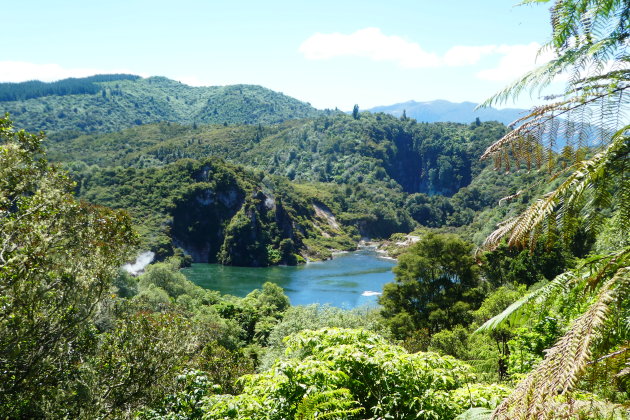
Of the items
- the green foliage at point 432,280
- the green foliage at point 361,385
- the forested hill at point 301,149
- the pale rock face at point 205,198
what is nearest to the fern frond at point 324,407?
the green foliage at point 361,385

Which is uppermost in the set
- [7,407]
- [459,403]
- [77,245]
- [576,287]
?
[576,287]

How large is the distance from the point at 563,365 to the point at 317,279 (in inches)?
2864

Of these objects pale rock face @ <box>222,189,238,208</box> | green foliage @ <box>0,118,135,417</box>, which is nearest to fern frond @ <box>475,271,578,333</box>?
green foliage @ <box>0,118,135,417</box>

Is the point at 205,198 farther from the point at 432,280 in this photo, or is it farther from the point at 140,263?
the point at 432,280

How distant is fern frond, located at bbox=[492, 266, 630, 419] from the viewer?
1659mm

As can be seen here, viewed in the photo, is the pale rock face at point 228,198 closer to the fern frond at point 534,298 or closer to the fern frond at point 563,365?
the fern frond at point 534,298

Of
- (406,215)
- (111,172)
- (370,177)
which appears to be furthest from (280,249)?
(370,177)

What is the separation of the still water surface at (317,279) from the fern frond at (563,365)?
1926 inches

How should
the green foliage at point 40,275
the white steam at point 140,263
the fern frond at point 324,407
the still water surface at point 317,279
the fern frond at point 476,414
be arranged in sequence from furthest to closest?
the white steam at point 140,263, the still water surface at point 317,279, the green foliage at point 40,275, the fern frond at point 476,414, the fern frond at point 324,407

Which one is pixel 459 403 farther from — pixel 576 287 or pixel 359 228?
pixel 359 228

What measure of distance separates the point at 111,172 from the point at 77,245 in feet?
344

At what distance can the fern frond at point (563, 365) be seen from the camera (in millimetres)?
1659

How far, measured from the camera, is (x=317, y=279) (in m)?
73.6

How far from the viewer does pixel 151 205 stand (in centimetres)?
9688
